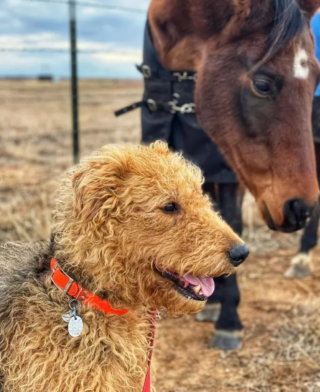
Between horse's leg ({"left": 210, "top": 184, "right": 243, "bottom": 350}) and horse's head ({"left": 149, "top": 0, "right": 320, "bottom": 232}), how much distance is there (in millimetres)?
396

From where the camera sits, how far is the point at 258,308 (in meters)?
4.77

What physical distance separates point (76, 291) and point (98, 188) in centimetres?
46

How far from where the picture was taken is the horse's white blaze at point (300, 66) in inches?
137

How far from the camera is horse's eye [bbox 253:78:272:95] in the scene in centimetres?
352

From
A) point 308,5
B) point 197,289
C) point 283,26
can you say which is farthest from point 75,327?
point 308,5

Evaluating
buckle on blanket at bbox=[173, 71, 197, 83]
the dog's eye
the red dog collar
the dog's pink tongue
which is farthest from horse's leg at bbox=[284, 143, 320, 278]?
the red dog collar

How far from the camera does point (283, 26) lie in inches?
136

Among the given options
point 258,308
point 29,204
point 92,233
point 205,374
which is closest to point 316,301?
point 258,308

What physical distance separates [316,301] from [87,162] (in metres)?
3.13

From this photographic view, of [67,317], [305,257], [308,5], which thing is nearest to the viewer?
[67,317]

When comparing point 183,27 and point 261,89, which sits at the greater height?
point 183,27

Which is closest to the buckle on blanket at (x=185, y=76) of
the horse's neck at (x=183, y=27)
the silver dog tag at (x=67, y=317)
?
the horse's neck at (x=183, y=27)

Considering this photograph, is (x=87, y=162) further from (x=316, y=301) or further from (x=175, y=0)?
(x=316, y=301)

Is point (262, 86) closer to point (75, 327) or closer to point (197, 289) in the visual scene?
point (197, 289)
